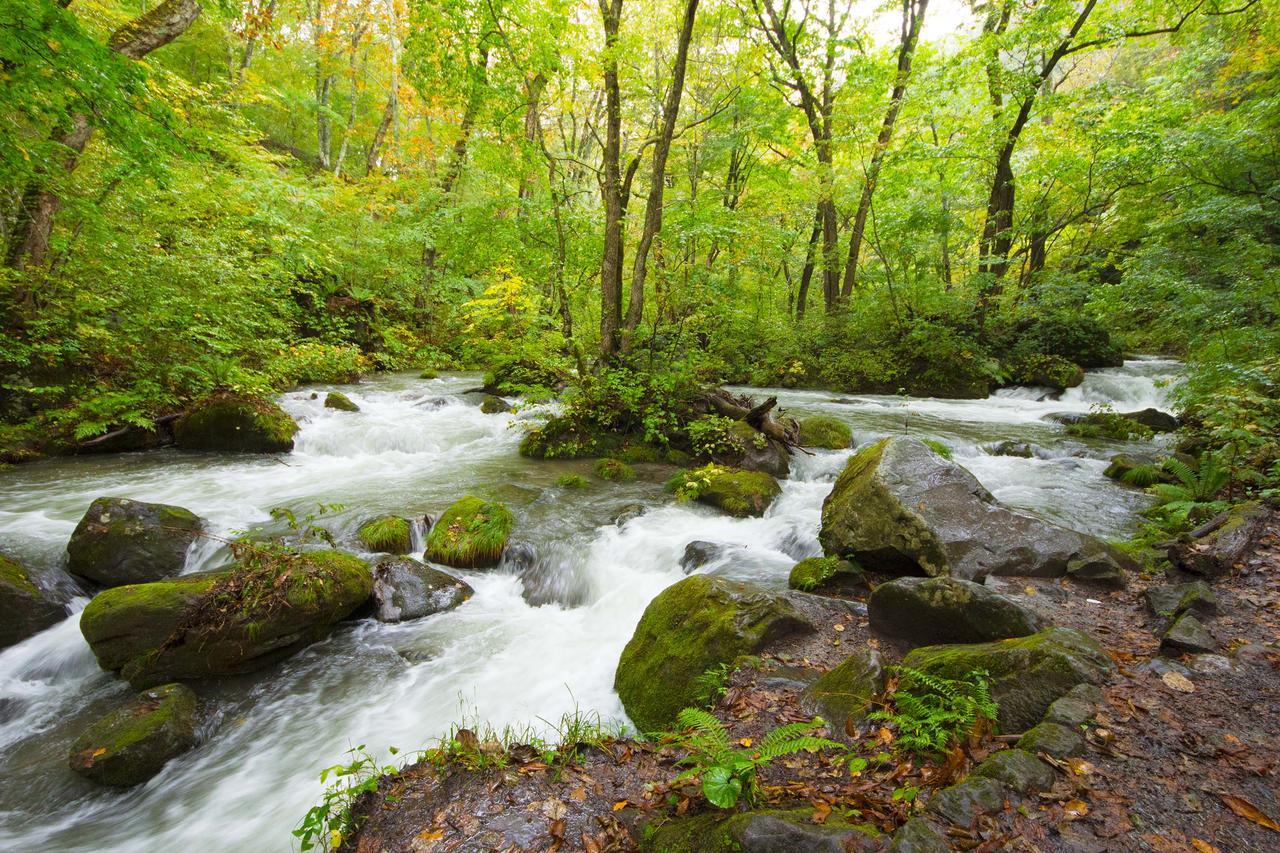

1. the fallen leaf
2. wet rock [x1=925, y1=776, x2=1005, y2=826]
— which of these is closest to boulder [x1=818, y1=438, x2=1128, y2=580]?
the fallen leaf

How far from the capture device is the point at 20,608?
4.87 m

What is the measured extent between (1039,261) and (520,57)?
54.9ft

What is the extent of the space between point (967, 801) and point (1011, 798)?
199 mm

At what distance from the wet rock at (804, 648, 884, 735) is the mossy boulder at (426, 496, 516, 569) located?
14.0 feet

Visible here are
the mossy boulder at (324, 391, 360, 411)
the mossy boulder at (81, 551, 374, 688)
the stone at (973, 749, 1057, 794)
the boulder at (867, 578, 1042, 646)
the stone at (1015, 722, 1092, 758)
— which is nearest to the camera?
the stone at (973, 749, 1057, 794)

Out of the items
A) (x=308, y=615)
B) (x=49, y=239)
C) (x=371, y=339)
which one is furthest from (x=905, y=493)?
(x=371, y=339)

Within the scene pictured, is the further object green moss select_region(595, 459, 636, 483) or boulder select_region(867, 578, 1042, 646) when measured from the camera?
green moss select_region(595, 459, 636, 483)

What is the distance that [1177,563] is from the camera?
14.8 ft

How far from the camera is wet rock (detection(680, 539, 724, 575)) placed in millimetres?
6195

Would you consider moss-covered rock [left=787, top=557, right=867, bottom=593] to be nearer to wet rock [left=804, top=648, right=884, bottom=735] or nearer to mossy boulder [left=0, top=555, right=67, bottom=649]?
wet rock [left=804, top=648, right=884, bottom=735]

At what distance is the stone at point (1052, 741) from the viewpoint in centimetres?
237

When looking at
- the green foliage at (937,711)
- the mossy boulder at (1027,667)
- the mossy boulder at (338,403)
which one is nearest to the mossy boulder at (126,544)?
the mossy boulder at (338,403)

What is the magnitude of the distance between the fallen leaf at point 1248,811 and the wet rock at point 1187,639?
52.3 inches

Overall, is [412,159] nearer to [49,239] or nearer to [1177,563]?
[49,239]
